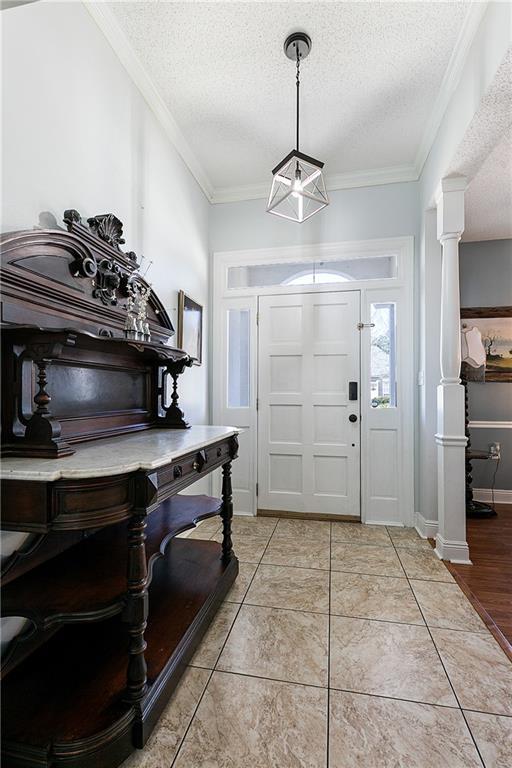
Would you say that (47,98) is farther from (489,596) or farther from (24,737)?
(489,596)

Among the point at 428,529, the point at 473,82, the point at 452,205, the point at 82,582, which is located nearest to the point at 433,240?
the point at 452,205

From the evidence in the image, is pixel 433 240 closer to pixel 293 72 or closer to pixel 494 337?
pixel 293 72

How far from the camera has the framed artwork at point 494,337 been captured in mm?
4082

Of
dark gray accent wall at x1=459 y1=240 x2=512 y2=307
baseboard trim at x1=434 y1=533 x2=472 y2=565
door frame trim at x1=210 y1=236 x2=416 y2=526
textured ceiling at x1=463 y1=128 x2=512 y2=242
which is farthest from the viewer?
dark gray accent wall at x1=459 y1=240 x2=512 y2=307

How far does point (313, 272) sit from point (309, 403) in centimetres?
123

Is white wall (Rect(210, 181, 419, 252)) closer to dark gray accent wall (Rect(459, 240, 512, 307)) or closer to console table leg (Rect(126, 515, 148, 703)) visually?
dark gray accent wall (Rect(459, 240, 512, 307))

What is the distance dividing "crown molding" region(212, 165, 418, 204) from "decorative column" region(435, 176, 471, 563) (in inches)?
30.0

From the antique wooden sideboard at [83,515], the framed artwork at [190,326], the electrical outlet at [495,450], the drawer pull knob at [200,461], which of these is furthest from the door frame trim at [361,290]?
the drawer pull knob at [200,461]

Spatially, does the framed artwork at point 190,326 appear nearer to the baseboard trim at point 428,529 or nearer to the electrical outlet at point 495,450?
the baseboard trim at point 428,529

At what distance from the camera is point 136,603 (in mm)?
1166

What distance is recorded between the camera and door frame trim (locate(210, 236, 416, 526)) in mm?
3227

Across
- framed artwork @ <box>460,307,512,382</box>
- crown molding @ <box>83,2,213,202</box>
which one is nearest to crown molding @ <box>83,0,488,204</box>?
crown molding @ <box>83,2,213,202</box>

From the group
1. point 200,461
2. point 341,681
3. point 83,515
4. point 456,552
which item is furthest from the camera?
point 456,552

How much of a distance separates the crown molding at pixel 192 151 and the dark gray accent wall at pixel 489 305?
149 cm
